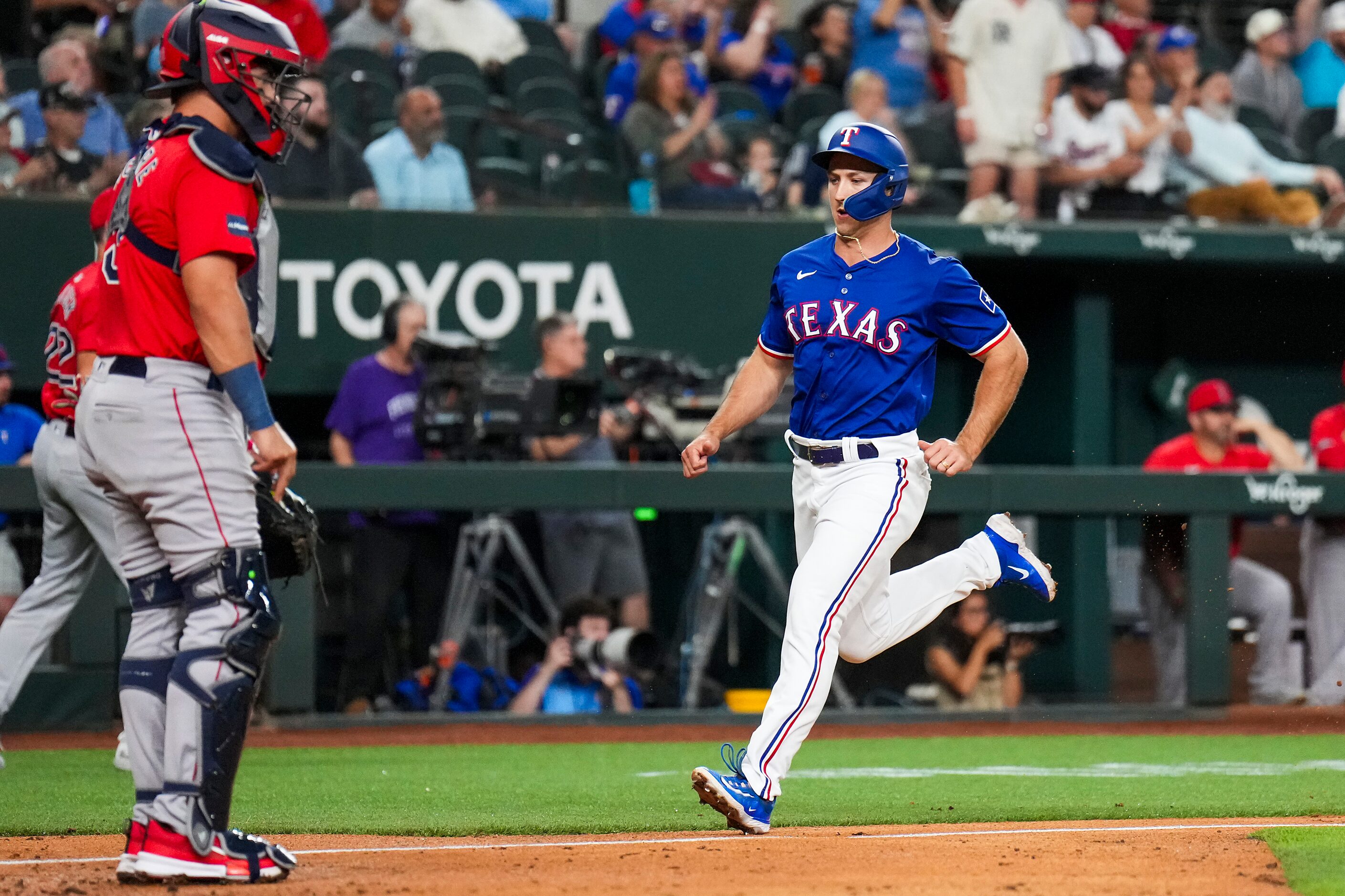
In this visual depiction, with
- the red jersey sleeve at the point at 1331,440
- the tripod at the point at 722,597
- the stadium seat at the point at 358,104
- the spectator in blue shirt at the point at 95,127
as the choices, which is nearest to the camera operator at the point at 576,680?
the tripod at the point at 722,597

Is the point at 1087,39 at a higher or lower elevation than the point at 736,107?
higher

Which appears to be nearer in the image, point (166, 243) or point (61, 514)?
point (166, 243)

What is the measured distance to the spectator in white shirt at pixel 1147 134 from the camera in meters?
11.2

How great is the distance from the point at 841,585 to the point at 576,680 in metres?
4.17

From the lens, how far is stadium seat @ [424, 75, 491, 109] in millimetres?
10703

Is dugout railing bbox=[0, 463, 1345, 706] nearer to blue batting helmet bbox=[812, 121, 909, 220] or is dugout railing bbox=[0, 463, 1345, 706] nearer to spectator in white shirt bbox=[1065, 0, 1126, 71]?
spectator in white shirt bbox=[1065, 0, 1126, 71]

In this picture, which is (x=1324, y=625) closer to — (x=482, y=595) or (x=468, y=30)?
(x=482, y=595)

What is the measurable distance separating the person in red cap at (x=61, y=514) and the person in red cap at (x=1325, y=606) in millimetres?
6259

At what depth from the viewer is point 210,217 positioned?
375 cm

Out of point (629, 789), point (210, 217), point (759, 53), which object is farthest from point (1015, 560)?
point (759, 53)

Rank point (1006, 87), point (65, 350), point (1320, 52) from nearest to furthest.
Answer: point (65, 350) < point (1006, 87) < point (1320, 52)

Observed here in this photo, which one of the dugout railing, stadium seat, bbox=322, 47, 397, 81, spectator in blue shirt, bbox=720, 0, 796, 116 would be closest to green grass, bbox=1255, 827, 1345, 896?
the dugout railing

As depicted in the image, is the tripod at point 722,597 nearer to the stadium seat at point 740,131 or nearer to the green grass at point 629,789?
the green grass at point 629,789

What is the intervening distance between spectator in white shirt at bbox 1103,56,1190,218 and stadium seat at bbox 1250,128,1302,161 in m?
0.83
